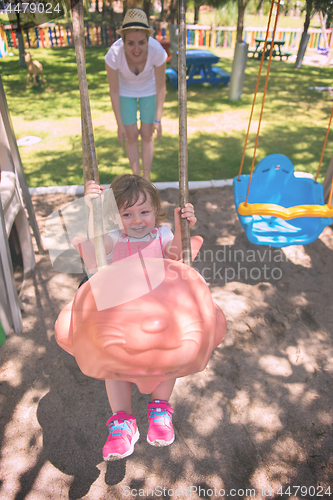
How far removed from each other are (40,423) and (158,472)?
71 centimetres

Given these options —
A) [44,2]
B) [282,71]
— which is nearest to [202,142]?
[44,2]

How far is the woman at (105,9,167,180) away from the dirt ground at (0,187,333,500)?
5.55 feet

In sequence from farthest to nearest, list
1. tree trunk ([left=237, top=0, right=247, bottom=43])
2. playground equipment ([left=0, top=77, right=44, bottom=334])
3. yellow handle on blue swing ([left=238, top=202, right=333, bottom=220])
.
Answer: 1. tree trunk ([left=237, top=0, right=247, bottom=43])
2. yellow handle on blue swing ([left=238, top=202, right=333, bottom=220])
3. playground equipment ([left=0, top=77, right=44, bottom=334])

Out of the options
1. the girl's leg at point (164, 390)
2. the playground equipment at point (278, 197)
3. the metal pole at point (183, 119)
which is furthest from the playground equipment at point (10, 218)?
the playground equipment at point (278, 197)

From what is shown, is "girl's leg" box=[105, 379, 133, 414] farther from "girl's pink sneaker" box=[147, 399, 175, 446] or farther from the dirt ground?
the dirt ground

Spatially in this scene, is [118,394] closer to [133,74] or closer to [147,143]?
[133,74]

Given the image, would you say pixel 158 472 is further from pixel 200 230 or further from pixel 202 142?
pixel 202 142

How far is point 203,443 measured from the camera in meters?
1.93

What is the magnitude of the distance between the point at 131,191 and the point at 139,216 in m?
0.13

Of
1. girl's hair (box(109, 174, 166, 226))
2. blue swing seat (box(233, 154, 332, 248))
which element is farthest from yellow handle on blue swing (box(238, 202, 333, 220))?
girl's hair (box(109, 174, 166, 226))

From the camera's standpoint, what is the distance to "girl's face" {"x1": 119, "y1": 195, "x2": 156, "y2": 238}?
1.83 m

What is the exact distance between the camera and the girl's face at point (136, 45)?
9.86 feet

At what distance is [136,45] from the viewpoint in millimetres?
3043

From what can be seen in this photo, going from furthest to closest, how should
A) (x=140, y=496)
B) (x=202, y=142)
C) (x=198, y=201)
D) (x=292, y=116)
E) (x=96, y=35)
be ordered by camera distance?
(x=96, y=35) → (x=292, y=116) → (x=202, y=142) → (x=198, y=201) → (x=140, y=496)
